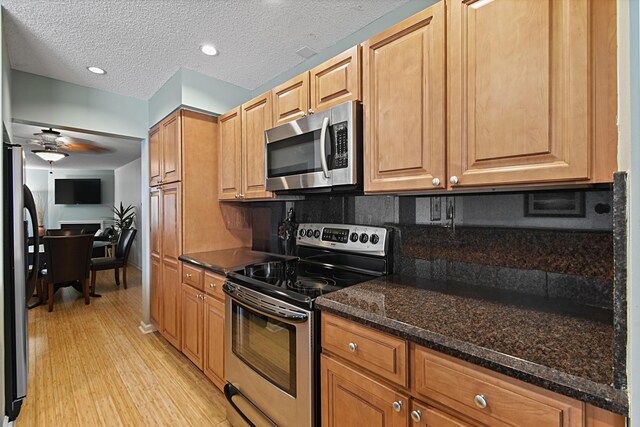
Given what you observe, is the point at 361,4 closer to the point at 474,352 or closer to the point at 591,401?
the point at 474,352

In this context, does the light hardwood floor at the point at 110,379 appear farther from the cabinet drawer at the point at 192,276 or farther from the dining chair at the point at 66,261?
the cabinet drawer at the point at 192,276

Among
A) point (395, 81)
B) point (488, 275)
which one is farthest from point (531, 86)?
point (488, 275)

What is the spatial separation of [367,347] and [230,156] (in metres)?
1.93

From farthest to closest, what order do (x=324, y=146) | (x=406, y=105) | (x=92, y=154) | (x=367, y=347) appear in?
(x=92, y=154), (x=324, y=146), (x=406, y=105), (x=367, y=347)

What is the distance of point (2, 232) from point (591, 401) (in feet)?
8.54

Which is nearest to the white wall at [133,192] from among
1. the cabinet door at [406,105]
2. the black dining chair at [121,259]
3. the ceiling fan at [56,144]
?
the ceiling fan at [56,144]

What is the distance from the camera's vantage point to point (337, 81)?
5.10ft

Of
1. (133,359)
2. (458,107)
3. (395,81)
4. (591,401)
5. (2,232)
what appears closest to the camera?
(591,401)

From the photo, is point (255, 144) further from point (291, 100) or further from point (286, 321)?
point (286, 321)

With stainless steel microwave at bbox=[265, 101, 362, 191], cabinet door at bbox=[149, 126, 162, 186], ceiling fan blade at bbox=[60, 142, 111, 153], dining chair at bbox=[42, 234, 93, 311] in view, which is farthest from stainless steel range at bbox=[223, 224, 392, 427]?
ceiling fan blade at bbox=[60, 142, 111, 153]

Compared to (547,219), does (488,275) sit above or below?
below

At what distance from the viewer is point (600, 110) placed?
81cm

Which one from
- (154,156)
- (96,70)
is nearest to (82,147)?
(154,156)

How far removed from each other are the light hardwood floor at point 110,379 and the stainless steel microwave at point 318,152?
1.56 metres
